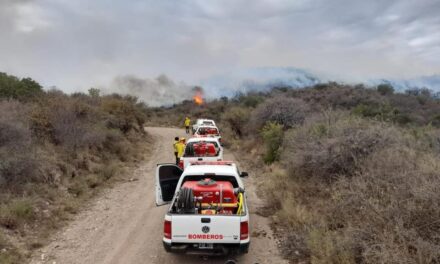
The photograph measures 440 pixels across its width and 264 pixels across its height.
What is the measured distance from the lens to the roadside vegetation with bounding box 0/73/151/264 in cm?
865

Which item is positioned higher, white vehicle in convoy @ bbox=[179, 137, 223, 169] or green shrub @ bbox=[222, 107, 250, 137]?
green shrub @ bbox=[222, 107, 250, 137]

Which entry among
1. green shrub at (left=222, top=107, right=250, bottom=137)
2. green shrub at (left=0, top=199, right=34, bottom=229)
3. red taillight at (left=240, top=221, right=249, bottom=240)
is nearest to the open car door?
red taillight at (left=240, top=221, right=249, bottom=240)

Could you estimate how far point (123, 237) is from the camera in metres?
8.51

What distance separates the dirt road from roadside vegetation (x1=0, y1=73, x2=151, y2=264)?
465mm

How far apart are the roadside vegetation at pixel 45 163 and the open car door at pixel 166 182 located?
106 inches

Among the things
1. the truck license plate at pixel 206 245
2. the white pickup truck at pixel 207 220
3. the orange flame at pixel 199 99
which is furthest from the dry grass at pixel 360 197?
the orange flame at pixel 199 99

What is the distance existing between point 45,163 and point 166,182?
17.4 ft

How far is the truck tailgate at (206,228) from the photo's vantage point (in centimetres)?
654

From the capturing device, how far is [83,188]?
12.3 metres

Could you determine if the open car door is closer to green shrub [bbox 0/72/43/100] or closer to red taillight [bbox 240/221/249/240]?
red taillight [bbox 240/221/249/240]

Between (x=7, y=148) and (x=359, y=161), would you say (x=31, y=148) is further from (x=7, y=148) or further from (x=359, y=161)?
(x=359, y=161)

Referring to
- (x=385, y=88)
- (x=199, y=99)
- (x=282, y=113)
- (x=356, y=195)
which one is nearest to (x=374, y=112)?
(x=282, y=113)

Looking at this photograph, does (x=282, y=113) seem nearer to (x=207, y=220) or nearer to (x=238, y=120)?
(x=238, y=120)

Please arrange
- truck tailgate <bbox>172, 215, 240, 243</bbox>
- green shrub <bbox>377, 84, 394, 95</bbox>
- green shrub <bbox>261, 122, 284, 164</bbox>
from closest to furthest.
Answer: truck tailgate <bbox>172, 215, 240, 243</bbox>, green shrub <bbox>261, 122, 284, 164</bbox>, green shrub <bbox>377, 84, 394, 95</bbox>
